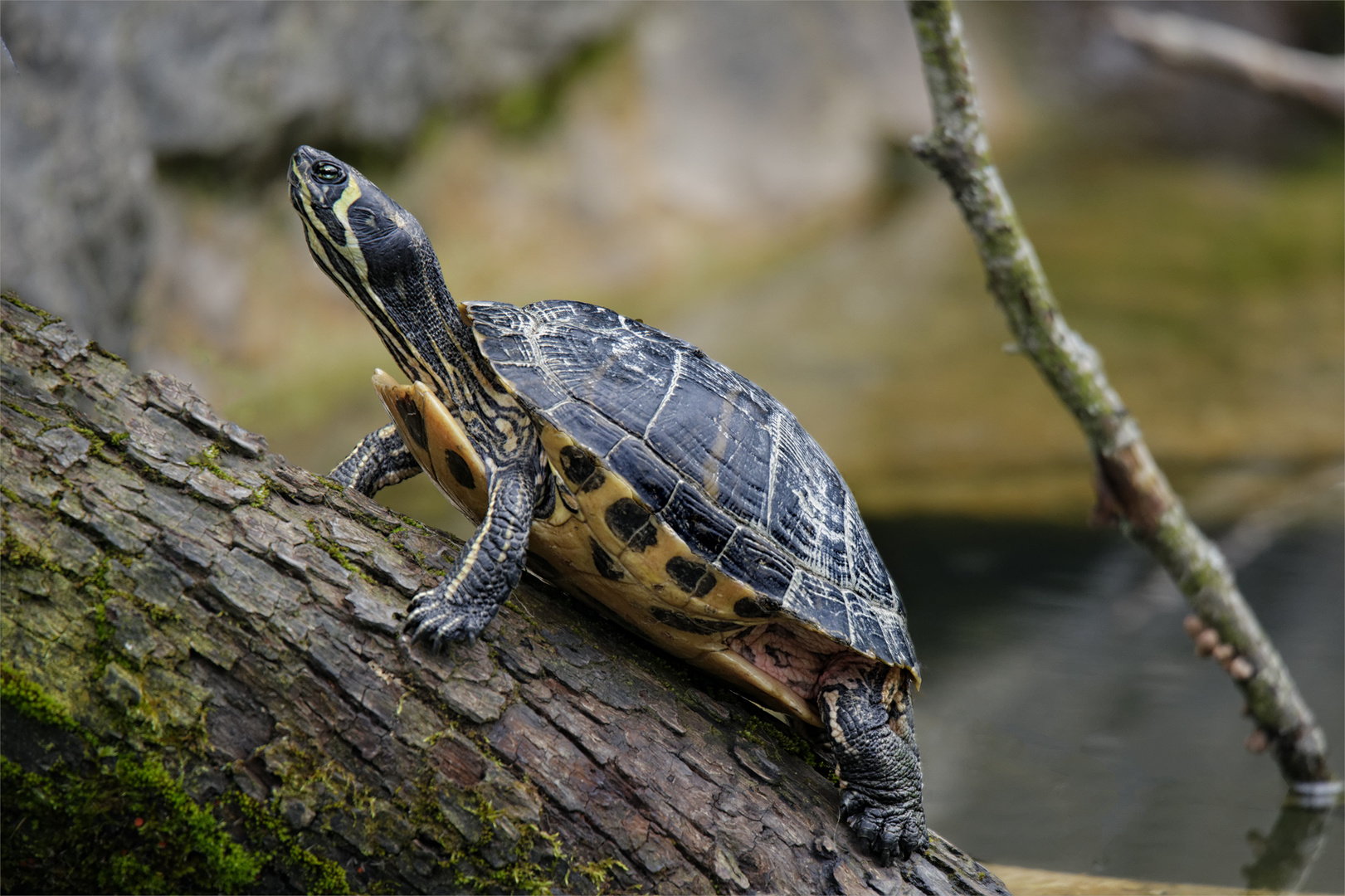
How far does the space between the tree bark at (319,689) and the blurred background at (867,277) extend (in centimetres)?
252

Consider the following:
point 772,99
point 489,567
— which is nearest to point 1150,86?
point 772,99

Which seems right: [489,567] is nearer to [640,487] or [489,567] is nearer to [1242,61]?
[640,487]

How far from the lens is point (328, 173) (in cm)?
253

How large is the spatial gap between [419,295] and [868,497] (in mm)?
4761

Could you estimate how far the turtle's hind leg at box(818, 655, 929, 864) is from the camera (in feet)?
7.60

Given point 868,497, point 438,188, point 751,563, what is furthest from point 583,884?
point 438,188

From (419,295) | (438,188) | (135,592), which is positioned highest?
(438,188)

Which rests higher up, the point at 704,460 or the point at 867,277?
the point at 867,277

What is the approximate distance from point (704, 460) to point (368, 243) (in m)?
1.06

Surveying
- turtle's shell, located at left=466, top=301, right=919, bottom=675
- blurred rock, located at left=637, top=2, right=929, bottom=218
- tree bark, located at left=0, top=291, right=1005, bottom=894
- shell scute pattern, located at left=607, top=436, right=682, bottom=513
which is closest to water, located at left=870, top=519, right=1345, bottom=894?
turtle's shell, located at left=466, top=301, right=919, bottom=675

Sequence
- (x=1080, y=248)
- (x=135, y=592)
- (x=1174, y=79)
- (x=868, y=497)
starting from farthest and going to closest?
(x=1174, y=79), (x=1080, y=248), (x=868, y=497), (x=135, y=592)

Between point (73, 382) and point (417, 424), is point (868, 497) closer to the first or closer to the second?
point (417, 424)

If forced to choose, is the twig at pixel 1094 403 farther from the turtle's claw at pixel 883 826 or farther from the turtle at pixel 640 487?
the turtle's claw at pixel 883 826

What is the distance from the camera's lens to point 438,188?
9492 mm
